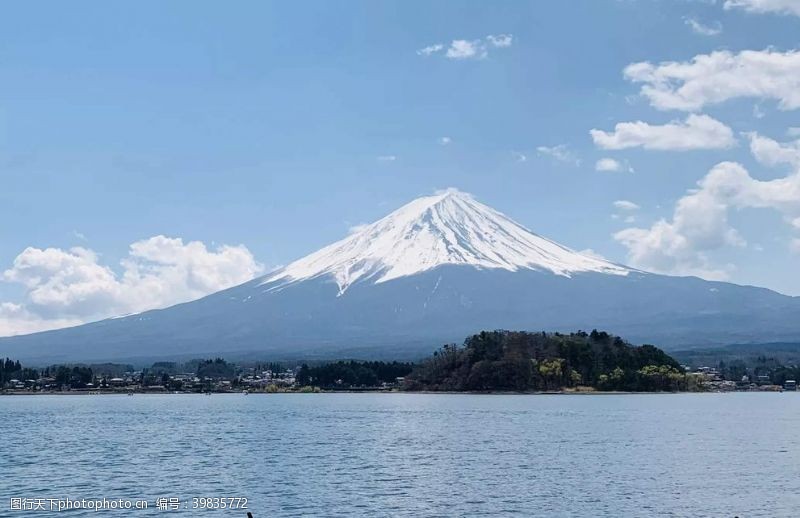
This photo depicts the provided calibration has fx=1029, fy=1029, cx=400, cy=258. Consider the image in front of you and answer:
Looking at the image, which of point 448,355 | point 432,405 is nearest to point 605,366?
point 448,355

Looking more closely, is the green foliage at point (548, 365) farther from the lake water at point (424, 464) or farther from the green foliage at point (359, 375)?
the lake water at point (424, 464)

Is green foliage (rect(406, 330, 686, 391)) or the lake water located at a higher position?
green foliage (rect(406, 330, 686, 391))

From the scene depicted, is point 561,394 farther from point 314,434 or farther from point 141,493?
point 141,493

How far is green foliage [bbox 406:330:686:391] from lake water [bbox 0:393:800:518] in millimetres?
54723

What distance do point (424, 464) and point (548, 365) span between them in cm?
9980

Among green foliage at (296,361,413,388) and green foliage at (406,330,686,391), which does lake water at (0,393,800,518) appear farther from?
green foliage at (296,361,413,388)

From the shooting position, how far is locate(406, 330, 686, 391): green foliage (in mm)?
153125

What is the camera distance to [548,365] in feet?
502

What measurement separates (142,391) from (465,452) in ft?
479

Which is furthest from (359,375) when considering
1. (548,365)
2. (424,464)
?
(424,464)

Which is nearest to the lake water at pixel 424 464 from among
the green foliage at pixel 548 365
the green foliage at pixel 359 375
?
the green foliage at pixel 548 365

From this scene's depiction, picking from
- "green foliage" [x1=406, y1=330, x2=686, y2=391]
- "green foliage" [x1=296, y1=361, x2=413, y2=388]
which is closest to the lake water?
"green foliage" [x1=406, y1=330, x2=686, y2=391]

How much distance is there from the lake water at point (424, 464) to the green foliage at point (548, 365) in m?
54.7

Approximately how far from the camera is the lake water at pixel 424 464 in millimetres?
41812
